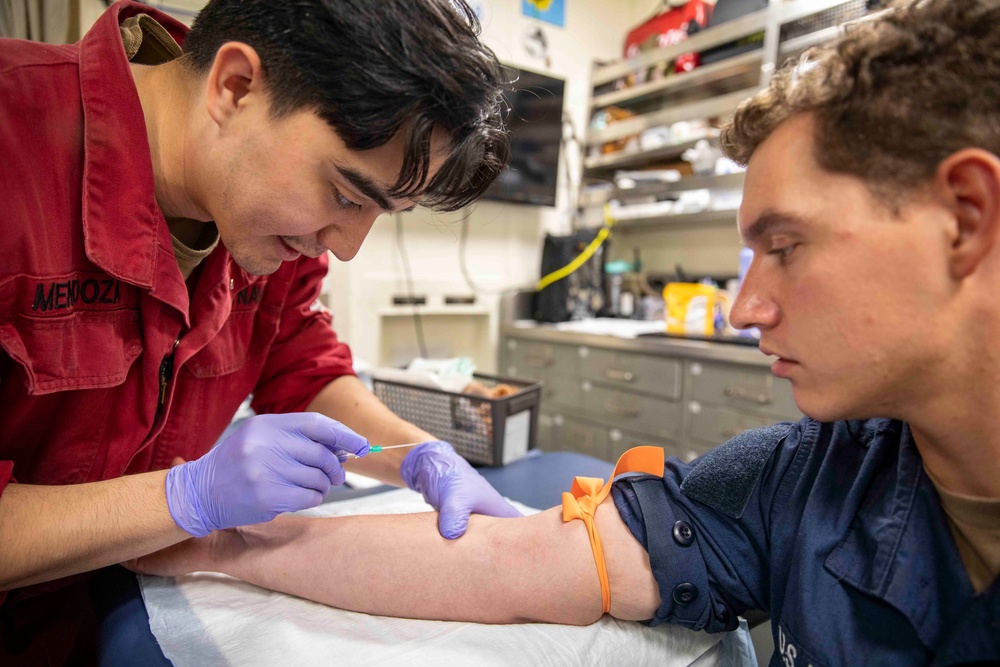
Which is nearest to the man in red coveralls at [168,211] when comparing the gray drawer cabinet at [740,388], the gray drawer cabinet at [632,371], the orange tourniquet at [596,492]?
the orange tourniquet at [596,492]

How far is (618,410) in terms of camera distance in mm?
2578

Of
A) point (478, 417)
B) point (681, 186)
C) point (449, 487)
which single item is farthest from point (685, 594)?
point (681, 186)

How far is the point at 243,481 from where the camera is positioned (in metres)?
0.77

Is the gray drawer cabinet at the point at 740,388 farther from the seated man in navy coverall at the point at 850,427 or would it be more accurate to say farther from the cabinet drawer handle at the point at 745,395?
the seated man in navy coverall at the point at 850,427

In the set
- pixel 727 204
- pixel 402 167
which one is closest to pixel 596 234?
pixel 727 204

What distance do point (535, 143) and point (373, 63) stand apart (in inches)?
100.0

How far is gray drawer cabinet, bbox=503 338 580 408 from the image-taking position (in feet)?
9.11

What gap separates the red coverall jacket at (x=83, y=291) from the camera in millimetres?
696

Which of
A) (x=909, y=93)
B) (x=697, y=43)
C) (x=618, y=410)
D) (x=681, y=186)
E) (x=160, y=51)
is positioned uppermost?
(x=697, y=43)

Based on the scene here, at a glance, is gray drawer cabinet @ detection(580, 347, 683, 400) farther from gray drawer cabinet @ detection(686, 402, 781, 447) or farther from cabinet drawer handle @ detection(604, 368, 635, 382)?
gray drawer cabinet @ detection(686, 402, 781, 447)

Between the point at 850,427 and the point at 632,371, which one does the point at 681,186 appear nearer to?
the point at 632,371

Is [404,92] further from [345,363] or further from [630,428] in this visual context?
[630,428]

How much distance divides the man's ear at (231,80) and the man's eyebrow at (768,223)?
0.58 meters

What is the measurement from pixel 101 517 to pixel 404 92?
1.98 feet
